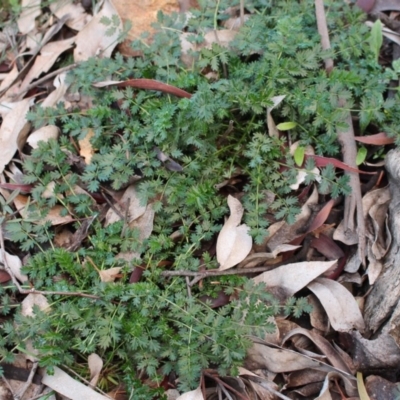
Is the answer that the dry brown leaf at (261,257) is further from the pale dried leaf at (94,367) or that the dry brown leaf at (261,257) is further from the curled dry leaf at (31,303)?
the curled dry leaf at (31,303)

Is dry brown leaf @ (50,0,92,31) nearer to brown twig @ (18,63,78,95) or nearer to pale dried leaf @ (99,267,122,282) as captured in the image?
brown twig @ (18,63,78,95)

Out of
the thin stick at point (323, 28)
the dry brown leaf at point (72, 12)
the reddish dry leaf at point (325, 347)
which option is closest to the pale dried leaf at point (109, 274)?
the reddish dry leaf at point (325, 347)

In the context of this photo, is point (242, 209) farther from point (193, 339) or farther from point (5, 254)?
point (5, 254)

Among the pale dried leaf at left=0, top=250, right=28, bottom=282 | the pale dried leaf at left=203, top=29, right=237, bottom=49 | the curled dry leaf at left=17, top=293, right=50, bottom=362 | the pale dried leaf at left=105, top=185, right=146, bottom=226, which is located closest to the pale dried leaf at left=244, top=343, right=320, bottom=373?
the pale dried leaf at left=105, top=185, right=146, bottom=226

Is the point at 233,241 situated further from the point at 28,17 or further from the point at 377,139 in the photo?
the point at 28,17

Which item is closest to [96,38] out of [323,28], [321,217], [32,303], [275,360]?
[323,28]

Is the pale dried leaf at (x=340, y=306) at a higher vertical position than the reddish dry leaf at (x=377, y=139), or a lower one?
lower
